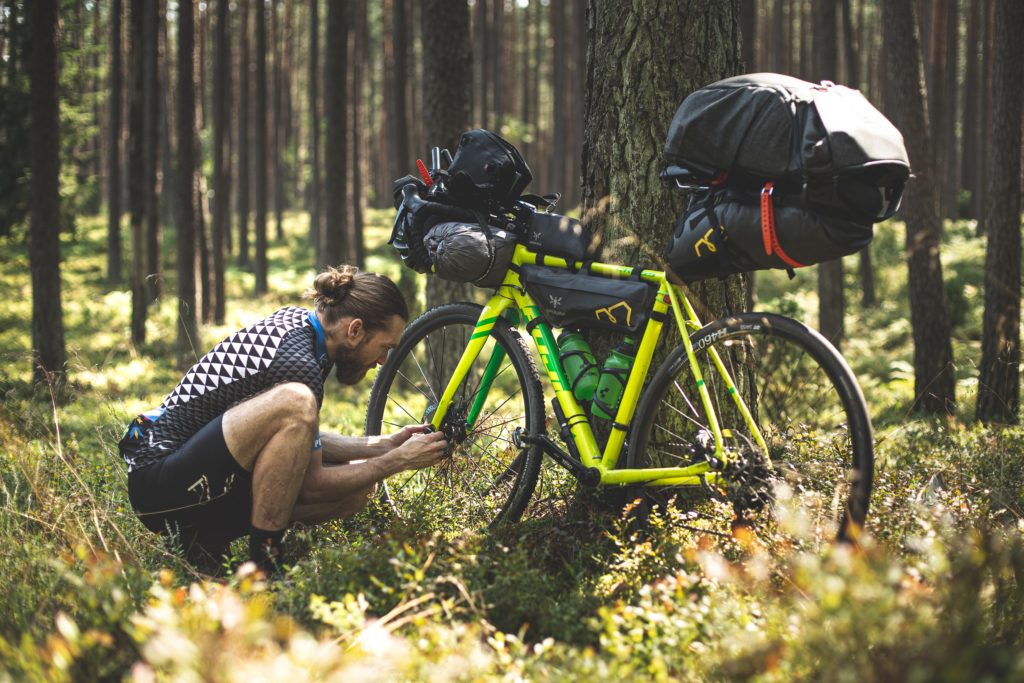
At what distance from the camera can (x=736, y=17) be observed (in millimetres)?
4020

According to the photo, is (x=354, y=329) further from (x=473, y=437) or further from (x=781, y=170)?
(x=781, y=170)

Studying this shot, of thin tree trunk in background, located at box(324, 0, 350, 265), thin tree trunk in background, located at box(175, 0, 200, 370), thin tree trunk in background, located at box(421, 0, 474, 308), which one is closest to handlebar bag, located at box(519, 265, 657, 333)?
thin tree trunk in background, located at box(421, 0, 474, 308)

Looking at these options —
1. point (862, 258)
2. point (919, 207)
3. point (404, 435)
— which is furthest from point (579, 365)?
point (862, 258)

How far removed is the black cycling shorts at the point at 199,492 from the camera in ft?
11.1

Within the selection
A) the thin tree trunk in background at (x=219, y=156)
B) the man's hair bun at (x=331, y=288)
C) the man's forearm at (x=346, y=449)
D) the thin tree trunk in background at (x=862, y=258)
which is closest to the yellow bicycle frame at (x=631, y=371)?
the man's forearm at (x=346, y=449)

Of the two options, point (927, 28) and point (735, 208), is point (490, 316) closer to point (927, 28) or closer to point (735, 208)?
point (735, 208)

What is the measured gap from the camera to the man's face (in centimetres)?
368

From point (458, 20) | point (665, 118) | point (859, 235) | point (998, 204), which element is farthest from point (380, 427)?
point (998, 204)

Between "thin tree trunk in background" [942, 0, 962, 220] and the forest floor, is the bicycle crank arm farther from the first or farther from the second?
"thin tree trunk in background" [942, 0, 962, 220]

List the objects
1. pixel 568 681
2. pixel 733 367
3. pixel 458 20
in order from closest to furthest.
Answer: pixel 568 681, pixel 733 367, pixel 458 20

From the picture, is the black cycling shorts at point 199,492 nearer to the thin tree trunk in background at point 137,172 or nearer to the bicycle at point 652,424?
the bicycle at point 652,424

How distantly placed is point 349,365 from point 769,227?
1.86 meters

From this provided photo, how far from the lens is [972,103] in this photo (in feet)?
81.1

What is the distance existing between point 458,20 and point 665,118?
543cm
